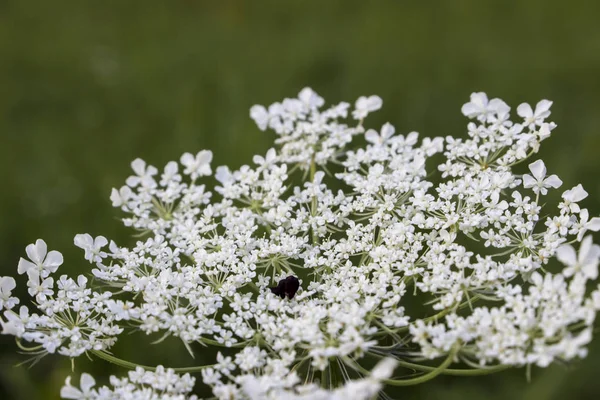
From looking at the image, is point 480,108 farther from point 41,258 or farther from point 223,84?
point 223,84

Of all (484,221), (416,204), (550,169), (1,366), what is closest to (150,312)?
(416,204)

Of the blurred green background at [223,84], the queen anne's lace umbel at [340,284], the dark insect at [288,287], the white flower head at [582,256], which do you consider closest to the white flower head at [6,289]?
the queen anne's lace umbel at [340,284]

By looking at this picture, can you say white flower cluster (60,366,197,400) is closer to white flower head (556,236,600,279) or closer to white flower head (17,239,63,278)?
white flower head (17,239,63,278)

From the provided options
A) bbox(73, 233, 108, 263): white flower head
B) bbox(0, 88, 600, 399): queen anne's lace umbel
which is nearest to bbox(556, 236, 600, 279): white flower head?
bbox(0, 88, 600, 399): queen anne's lace umbel

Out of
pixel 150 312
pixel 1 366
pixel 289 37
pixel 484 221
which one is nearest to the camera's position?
pixel 150 312

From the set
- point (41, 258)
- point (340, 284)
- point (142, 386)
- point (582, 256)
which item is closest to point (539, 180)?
point (582, 256)

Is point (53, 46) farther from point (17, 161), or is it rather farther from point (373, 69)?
point (373, 69)
